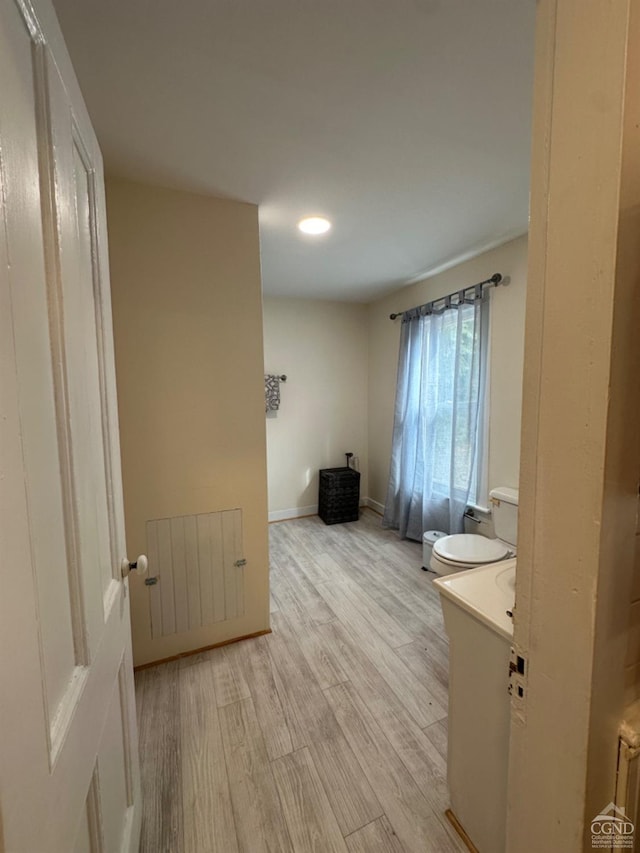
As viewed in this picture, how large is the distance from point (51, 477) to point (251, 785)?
1415mm

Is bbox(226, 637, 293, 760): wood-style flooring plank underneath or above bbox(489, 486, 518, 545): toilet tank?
underneath

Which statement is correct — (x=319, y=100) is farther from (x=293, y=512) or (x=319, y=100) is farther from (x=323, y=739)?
(x=293, y=512)

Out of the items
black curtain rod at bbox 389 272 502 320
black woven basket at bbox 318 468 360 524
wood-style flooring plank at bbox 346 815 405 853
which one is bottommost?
wood-style flooring plank at bbox 346 815 405 853

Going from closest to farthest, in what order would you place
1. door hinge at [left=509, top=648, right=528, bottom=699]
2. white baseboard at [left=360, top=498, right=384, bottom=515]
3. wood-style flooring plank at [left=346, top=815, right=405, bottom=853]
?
door hinge at [left=509, top=648, right=528, bottom=699] < wood-style flooring plank at [left=346, top=815, right=405, bottom=853] < white baseboard at [left=360, top=498, right=384, bottom=515]

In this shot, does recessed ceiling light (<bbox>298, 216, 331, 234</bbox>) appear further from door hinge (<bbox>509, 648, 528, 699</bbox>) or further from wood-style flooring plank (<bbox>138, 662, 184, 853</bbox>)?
wood-style flooring plank (<bbox>138, 662, 184, 853</bbox>)

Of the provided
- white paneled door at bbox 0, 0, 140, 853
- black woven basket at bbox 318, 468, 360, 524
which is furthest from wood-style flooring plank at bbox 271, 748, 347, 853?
black woven basket at bbox 318, 468, 360, 524

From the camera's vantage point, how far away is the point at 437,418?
3.02m

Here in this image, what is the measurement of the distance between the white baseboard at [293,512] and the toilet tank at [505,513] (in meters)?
2.04

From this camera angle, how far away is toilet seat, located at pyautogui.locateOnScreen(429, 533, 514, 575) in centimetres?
201

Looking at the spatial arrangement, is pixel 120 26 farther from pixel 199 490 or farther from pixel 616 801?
pixel 616 801

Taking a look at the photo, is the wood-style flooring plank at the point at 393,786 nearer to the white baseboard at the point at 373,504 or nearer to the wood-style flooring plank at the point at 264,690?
the wood-style flooring plank at the point at 264,690

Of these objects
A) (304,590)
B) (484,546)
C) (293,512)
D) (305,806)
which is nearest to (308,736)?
(305,806)

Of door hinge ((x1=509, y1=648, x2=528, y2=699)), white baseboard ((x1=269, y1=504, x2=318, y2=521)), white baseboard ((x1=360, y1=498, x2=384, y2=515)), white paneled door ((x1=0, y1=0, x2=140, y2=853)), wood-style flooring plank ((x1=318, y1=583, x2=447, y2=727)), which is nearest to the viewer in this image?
white paneled door ((x1=0, y1=0, x2=140, y2=853))

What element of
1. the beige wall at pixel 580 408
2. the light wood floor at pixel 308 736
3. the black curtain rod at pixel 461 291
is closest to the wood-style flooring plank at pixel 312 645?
the light wood floor at pixel 308 736
